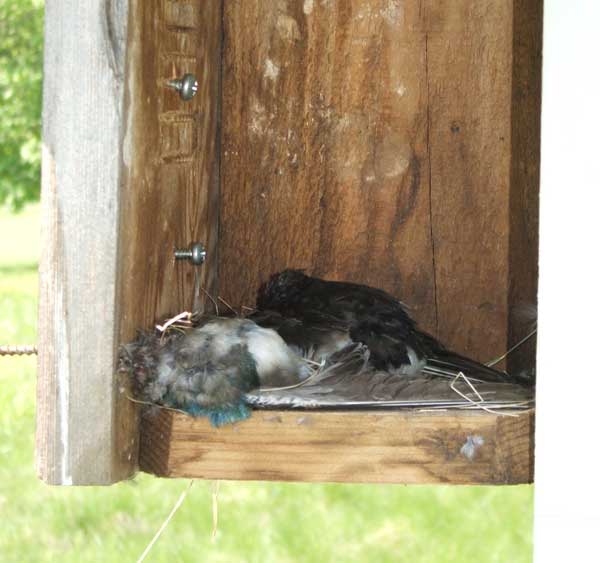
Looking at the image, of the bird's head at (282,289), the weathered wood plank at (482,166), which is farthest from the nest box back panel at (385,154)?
the bird's head at (282,289)

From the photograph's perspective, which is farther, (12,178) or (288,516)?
(12,178)

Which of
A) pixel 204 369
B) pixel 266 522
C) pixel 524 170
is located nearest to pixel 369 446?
pixel 204 369

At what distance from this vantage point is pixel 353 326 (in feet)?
6.83

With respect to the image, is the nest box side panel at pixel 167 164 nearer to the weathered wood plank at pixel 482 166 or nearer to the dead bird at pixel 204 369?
the dead bird at pixel 204 369

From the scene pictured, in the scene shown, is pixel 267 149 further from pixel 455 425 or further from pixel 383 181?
pixel 455 425

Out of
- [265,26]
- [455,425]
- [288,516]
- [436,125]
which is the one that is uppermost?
[265,26]

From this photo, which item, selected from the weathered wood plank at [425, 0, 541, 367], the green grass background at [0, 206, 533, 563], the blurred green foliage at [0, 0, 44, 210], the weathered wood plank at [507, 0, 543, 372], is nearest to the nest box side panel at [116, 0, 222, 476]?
the weathered wood plank at [425, 0, 541, 367]

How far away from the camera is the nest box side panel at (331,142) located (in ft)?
7.60

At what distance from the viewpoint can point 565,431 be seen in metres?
1.58

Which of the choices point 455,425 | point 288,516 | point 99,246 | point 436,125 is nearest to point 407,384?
point 455,425

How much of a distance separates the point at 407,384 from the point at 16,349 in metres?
0.58

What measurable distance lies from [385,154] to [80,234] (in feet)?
2.67

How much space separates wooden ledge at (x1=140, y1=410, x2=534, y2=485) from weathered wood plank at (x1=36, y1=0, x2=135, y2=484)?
0.45 ft

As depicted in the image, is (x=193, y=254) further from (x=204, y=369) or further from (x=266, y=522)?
(x=266, y=522)
